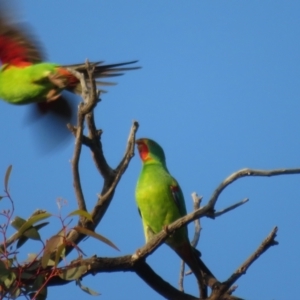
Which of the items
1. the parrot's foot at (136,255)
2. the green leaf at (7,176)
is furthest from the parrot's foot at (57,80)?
the parrot's foot at (136,255)

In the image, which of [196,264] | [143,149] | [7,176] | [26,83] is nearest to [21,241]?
[7,176]

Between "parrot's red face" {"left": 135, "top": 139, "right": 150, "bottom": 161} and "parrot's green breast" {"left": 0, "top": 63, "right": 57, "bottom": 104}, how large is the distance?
34.1 inches

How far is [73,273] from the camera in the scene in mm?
2926

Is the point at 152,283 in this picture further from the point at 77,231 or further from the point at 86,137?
the point at 86,137

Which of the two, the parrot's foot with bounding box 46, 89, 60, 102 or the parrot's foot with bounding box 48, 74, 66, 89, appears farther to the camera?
the parrot's foot with bounding box 46, 89, 60, 102

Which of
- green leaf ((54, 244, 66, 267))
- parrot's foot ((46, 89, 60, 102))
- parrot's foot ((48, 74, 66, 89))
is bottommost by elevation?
green leaf ((54, 244, 66, 267))

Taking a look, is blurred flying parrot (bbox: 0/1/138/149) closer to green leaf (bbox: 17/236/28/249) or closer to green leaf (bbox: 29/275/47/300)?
green leaf (bbox: 17/236/28/249)

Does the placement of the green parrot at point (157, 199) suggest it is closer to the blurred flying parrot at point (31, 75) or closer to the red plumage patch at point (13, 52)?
the blurred flying parrot at point (31, 75)

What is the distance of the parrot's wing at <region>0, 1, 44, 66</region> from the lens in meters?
5.07

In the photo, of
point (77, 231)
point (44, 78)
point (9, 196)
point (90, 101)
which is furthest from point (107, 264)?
point (44, 78)

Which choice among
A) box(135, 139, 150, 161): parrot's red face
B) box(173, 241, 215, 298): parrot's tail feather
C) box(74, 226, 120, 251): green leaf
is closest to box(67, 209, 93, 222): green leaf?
box(74, 226, 120, 251): green leaf

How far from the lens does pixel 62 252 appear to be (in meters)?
2.93

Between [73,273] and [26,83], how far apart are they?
2.31 m

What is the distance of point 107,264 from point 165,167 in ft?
7.59
